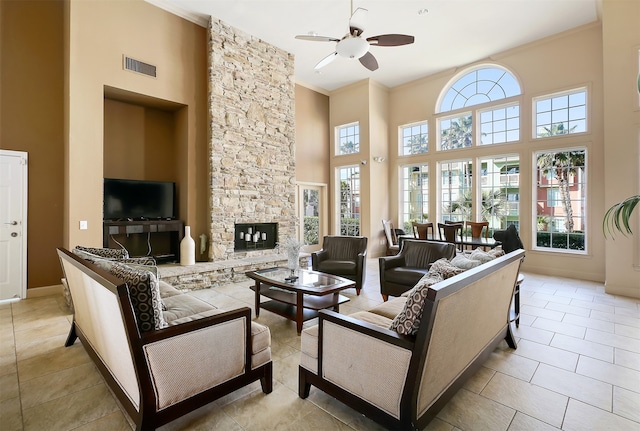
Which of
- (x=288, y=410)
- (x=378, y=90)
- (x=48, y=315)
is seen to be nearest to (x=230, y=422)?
(x=288, y=410)

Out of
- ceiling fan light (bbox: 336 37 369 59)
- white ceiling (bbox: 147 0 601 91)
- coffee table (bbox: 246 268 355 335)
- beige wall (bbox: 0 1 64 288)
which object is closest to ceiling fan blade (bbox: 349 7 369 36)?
ceiling fan light (bbox: 336 37 369 59)

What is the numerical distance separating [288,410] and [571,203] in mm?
6466

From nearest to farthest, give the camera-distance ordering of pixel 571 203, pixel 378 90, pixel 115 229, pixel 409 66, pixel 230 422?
pixel 230 422 → pixel 115 229 → pixel 571 203 → pixel 409 66 → pixel 378 90

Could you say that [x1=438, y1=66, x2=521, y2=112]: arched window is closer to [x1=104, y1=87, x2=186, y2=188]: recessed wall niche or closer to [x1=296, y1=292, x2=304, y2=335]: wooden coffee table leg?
[x1=104, y1=87, x2=186, y2=188]: recessed wall niche

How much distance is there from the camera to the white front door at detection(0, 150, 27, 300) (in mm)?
4215

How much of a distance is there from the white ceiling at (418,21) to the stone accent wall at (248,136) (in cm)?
42

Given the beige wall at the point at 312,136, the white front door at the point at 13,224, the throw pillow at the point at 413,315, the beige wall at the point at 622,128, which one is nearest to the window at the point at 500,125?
the beige wall at the point at 622,128

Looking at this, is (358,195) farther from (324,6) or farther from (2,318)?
(2,318)

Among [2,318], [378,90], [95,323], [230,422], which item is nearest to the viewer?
[230,422]

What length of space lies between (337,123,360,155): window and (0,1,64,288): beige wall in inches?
243

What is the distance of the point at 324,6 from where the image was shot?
5.11m

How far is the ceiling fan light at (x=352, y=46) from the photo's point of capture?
11.7 feet

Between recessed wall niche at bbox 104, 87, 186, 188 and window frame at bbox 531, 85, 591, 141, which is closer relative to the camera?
recessed wall niche at bbox 104, 87, 186, 188

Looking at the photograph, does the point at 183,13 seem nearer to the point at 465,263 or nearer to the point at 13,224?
the point at 13,224
